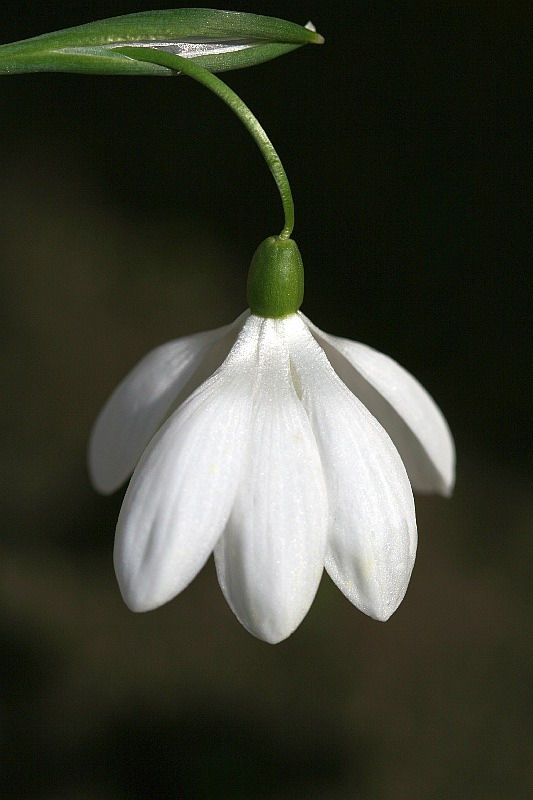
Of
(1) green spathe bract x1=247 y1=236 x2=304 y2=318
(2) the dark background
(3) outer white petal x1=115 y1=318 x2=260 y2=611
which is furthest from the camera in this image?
(2) the dark background

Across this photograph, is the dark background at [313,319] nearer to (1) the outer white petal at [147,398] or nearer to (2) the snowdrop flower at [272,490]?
(1) the outer white petal at [147,398]

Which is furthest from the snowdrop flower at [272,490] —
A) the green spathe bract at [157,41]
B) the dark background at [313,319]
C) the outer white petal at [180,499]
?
the dark background at [313,319]

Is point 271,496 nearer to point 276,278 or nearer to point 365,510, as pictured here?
point 365,510

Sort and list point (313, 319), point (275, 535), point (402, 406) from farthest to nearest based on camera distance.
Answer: point (313, 319)
point (402, 406)
point (275, 535)

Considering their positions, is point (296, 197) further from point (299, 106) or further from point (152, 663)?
point (152, 663)

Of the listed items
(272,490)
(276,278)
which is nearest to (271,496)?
(272,490)

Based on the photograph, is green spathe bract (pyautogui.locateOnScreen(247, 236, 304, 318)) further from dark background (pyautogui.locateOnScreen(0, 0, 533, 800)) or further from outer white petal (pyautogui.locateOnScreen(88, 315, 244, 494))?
dark background (pyautogui.locateOnScreen(0, 0, 533, 800))

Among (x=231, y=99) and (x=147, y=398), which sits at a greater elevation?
(x=231, y=99)

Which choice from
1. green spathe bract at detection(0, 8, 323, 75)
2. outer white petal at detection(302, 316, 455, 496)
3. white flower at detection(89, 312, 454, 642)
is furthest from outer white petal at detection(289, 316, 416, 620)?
green spathe bract at detection(0, 8, 323, 75)
